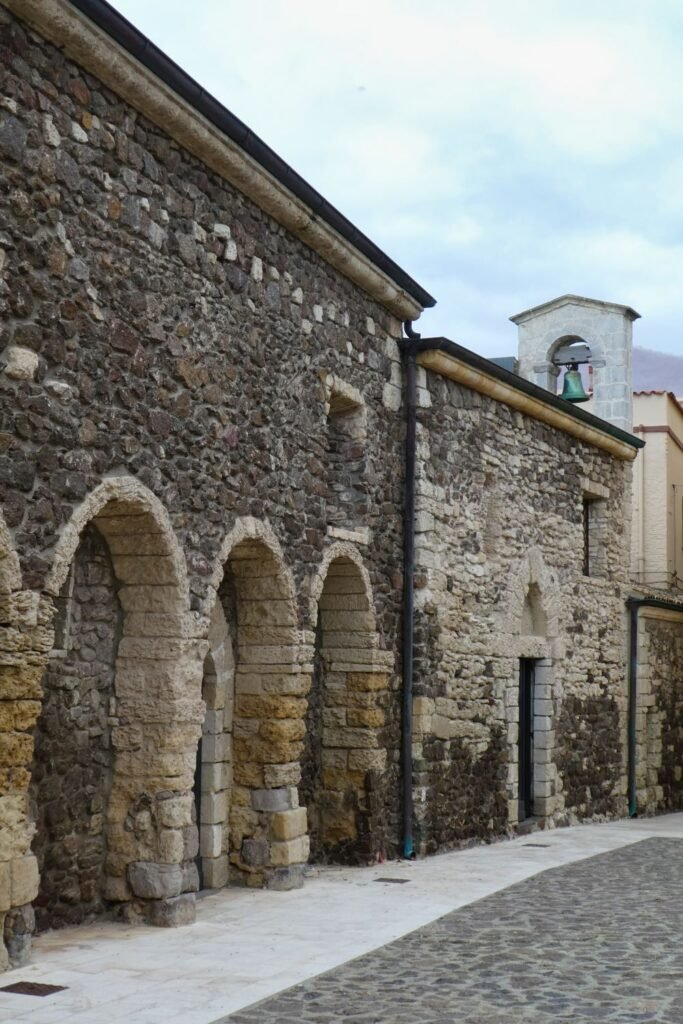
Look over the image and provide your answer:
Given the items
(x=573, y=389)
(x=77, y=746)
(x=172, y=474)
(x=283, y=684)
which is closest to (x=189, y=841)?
(x=77, y=746)

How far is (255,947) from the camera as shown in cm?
620

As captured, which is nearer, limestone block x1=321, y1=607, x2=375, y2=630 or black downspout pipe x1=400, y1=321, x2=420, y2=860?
limestone block x1=321, y1=607, x2=375, y2=630

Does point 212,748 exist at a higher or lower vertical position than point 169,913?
higher

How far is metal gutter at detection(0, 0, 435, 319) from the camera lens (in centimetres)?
575

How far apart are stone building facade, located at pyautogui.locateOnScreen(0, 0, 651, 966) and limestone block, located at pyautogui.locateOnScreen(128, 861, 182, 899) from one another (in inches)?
0.7

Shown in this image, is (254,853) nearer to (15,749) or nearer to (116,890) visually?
(116,890)

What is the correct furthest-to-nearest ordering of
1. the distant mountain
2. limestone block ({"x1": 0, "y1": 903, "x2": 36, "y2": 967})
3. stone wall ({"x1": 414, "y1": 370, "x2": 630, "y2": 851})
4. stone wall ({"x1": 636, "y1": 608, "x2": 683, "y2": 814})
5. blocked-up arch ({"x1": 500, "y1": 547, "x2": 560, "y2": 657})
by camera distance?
the distant mountain
stone wall ({"x1": 636, "y1": 608, "x2": 683, "y2": 814})
blocked-up arch ({"x1": 500, "y1": 547, "x2": 560, "y2": 657})
stone wall ({"x1": 414, "y1": 370, "x2": 630, "y2": 851})
limestone block ({"x1": 0, "y1": 903, "x2": 36, "y2": 967})

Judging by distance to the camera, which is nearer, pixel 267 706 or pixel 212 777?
pixel 212 777

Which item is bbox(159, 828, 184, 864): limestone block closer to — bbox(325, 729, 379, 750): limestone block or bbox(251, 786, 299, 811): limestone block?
A: bbox(251, 786, 299, 811): limestone block

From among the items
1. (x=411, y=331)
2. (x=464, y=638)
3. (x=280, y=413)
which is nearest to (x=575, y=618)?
(x=464, y=638)

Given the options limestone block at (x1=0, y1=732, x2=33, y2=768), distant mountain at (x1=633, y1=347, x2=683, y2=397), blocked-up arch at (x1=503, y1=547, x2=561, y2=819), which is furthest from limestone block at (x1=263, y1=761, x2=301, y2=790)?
distant mountain at (x1=633, y1=347, x2=683, y2=397)

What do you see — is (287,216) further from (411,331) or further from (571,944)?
(571,944)

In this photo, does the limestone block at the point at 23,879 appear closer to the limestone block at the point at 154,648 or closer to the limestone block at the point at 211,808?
the limestone block at the point at 154,648

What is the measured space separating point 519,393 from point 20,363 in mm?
6842
